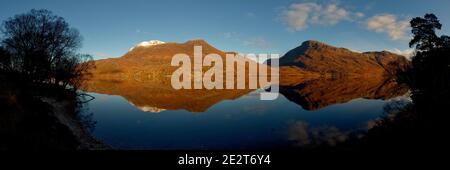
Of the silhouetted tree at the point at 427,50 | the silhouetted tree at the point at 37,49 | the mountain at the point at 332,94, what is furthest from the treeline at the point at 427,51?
the silhouetted tree at the point at 37,49

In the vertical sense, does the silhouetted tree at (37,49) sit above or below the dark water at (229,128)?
above

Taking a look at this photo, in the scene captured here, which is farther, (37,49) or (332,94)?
(332,94)

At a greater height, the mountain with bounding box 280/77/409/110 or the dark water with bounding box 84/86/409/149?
the mountain with bounding box 280/77/409/110

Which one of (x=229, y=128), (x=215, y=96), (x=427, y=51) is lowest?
(x=229, y=128)

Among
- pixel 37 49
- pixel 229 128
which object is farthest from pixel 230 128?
pixel 37 49

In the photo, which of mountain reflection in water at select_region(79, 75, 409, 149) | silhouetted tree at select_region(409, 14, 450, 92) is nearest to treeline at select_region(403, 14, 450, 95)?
silhouetted tree at select_region(409, 14, 450, 92)

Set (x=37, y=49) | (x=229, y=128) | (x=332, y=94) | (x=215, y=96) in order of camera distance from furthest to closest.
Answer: (x=332, y=94) < (x=215, y=96) < (x=37, y=49) < (x=229, y=128)

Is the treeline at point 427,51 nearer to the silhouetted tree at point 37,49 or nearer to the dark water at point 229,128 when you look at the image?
the dark water at point 229,128

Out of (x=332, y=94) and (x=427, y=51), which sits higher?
(x=427, y=51)

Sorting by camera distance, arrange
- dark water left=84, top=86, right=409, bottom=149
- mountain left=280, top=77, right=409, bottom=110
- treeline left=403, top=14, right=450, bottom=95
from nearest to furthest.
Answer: dark water left=84, top=86, right=409, bottom=149 < treeline left=403, top=14, right=450, bottom=95 < mountain left=280, top=77, right=409, bottom=110

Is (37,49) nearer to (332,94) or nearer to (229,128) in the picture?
(229,128)

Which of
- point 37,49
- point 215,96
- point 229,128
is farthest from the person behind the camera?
point 215,96

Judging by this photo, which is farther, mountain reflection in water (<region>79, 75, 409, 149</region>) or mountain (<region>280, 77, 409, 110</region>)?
mountain (<region>280, 77, 409, 110</region>)

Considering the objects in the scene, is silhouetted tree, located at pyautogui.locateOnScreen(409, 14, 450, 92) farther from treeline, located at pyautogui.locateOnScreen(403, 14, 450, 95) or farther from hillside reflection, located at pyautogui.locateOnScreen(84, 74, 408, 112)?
hillside reflection, located at pyautogui.locateOnScreen(84, 74, 408, 112)
